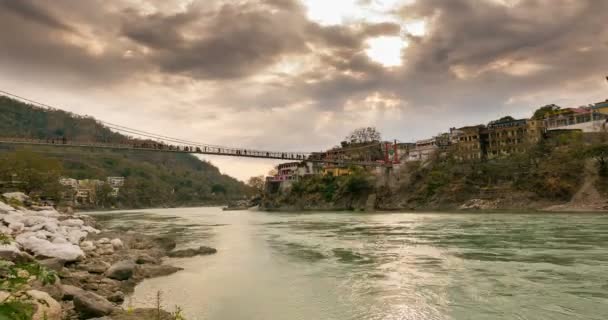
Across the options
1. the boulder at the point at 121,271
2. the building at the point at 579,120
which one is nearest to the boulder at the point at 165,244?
the boulder at the point at 121,271

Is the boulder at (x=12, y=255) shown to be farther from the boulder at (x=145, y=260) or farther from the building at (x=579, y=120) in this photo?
the building at (x=579, y=120)

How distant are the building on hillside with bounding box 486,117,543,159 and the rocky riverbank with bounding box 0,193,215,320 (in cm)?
4329

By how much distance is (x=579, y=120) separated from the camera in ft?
147

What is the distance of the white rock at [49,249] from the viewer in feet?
28.7

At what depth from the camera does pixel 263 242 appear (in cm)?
1716

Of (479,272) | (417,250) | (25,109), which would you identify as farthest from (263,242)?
(25,109)

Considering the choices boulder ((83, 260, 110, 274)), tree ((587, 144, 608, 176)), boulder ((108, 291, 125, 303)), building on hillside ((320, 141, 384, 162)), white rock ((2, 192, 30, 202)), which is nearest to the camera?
boulder ((108, 291, 125, 303))

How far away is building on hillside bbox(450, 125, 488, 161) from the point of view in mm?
48969

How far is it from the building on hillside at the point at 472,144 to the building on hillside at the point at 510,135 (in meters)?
0.67

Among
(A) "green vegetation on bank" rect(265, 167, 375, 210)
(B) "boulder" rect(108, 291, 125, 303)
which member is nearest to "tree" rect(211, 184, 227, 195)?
(A) "green vegetation on bank" rect(265, 167, 375, 210)

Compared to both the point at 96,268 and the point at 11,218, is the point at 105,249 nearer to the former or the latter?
the point at 96,268

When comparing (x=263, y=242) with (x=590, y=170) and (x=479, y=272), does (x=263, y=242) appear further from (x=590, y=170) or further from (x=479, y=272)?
(x=590, y=170)

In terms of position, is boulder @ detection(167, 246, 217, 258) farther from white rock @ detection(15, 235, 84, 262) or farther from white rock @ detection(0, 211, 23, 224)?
white rock @ detection(0, 211, 23, 224)

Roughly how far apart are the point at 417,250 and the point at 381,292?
5.87 m
